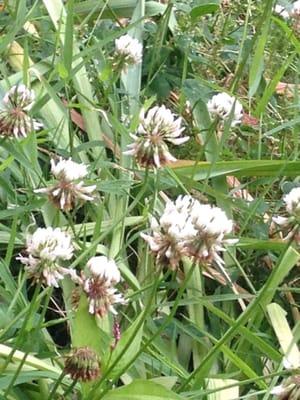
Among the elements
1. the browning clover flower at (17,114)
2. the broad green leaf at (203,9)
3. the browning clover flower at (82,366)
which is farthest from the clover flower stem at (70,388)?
the broad green leaf at (203,9)

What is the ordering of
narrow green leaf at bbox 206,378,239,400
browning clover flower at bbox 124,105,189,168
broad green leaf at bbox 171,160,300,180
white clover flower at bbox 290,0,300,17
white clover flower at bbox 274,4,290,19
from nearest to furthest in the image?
browning clover flower at bbox 124,105,189,168 < narrow green leaf at bbox 206,378,239,400 < broad green leaf at bbox 171,160,300,180 < white clover flower at bbox 290,0,300,17 < white clover flower at bbox 274,4,290,19

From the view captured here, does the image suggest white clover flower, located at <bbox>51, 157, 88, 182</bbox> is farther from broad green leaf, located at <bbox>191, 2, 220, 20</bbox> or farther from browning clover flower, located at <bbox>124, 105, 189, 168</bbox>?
broad green leaf, located at <bbox>191, 2, 220, 20</bbox>

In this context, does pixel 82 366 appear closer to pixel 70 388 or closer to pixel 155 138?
pixel 70 388

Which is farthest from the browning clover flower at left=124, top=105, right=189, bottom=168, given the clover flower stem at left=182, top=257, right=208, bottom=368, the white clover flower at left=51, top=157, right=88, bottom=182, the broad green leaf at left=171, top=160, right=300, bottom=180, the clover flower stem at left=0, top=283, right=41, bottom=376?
the broad green leaf at left=171, top=160, right=300, bottom=180

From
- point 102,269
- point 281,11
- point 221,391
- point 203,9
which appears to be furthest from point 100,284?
point 281,11

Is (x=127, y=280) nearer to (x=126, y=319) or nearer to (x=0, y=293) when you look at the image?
(x=126, y=319)
